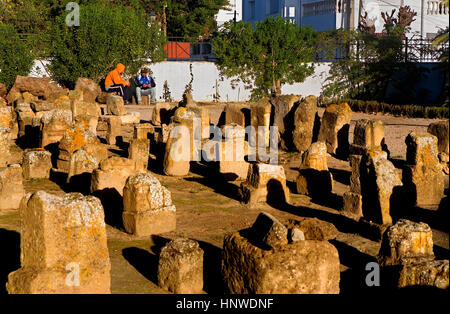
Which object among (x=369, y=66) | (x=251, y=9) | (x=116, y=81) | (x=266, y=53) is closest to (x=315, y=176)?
(x=116, y=81)

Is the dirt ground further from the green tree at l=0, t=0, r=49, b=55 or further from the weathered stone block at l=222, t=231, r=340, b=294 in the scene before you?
the green tree at l=0, t=0, r=49, b=55

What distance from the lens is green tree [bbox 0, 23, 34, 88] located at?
28.2 meters

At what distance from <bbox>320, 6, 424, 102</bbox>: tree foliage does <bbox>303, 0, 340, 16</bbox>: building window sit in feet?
20.3

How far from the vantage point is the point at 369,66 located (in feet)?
95.2

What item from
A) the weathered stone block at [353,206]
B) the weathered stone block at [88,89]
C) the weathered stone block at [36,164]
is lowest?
the weathered stone block at [353,206]

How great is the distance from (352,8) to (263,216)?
30.5 m

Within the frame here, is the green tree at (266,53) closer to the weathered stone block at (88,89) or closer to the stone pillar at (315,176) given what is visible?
the weathered stone block at (88,89)

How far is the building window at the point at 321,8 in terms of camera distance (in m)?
36.7

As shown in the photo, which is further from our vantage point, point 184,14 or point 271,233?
point 184,14

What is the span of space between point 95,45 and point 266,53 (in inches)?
306

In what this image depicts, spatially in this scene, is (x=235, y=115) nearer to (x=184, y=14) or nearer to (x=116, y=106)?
(x=116, y=106)

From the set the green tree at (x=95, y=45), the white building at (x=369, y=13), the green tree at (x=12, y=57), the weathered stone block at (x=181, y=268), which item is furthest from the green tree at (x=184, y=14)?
the weathered stone block at (x=181, y=268)

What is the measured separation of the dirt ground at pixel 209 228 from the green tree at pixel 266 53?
50.2 feet

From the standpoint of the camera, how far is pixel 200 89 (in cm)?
3078
